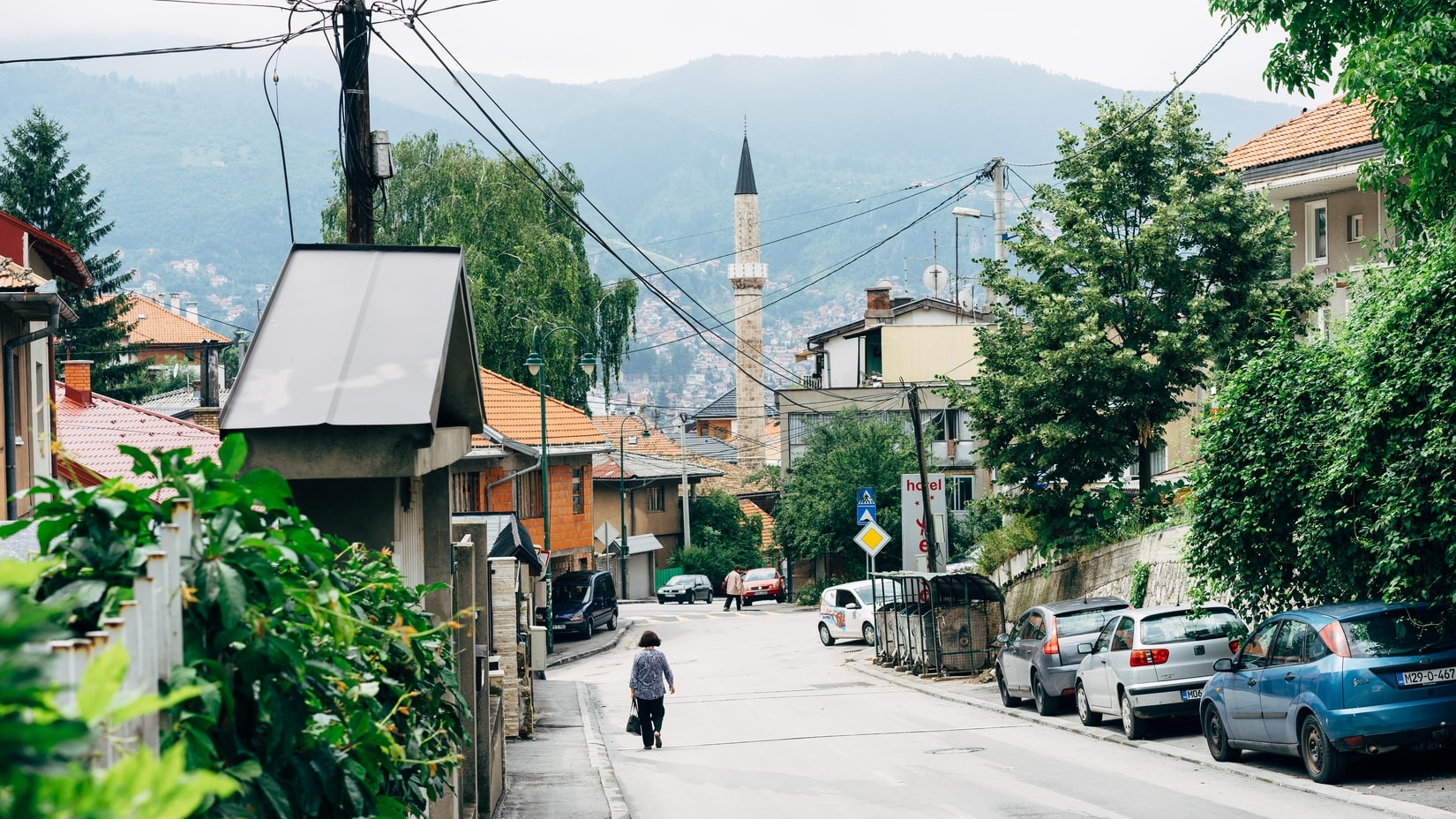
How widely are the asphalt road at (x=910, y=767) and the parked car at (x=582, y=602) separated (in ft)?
42.3

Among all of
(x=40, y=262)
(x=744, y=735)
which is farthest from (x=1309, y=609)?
(x=40, y=262)

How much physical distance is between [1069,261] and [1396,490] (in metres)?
13.6

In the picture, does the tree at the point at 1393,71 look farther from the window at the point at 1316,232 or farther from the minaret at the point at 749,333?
the minaret at the point at 749,333

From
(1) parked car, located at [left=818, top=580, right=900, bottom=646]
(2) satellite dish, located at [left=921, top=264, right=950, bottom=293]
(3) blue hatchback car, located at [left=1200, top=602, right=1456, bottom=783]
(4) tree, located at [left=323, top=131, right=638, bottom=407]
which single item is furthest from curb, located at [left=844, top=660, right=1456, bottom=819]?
(2) satellite dish, located at [left=921, top=264, right=950, bottom=293]

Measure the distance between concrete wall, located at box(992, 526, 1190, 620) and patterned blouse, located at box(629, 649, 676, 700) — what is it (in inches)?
323

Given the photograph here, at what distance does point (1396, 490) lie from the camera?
44.7 ft

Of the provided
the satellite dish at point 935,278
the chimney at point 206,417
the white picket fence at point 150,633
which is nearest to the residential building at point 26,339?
the white picket fence at point 150,633

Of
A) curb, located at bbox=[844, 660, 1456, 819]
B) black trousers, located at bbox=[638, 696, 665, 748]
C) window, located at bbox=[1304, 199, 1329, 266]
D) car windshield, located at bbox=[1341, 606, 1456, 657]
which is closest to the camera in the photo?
curb, located at bbox=[844, 660, 1456, 819]

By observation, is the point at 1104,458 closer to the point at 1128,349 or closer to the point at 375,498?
the point at 1128,349

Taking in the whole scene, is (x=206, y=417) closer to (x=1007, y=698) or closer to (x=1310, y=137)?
(x=1007, y=698)

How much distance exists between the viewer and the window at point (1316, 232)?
30875mm

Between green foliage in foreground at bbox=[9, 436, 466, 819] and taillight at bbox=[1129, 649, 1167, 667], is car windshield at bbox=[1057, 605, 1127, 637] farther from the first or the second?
green foliage in foreground at bbox=[9, 436, 466, 819]

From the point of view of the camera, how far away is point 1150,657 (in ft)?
57.9

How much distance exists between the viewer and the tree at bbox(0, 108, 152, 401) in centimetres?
5188
